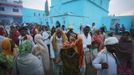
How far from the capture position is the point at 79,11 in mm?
→ 25219

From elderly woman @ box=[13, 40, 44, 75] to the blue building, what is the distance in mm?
17454

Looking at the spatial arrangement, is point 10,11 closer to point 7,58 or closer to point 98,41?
point 98,41

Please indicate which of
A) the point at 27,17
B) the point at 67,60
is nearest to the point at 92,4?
the point at 67,60

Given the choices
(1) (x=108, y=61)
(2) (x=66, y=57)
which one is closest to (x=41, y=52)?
(2) (x=66, y=57)

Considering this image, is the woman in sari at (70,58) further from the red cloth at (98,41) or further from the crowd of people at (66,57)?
the red cloth at (98,41)

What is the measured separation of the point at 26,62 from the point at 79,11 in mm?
21769

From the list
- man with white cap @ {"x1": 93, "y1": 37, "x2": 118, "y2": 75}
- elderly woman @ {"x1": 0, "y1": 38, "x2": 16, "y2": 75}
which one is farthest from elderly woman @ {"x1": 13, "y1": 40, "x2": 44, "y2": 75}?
man with white cap @ {"x1": 93, "y1": 37, "x2": 118, "y2": 75}

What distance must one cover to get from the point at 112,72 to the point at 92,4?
931 inches

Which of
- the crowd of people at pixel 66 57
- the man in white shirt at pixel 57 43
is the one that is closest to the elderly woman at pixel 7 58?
the crowd of people at pixel 66 57

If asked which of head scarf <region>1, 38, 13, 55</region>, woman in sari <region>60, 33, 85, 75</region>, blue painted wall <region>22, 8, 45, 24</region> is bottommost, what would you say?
woman in sari <region>60, 33, 85, 75</region>

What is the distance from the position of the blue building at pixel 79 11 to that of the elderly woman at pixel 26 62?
17454 millimetres

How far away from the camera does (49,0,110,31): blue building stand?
76.3 ft

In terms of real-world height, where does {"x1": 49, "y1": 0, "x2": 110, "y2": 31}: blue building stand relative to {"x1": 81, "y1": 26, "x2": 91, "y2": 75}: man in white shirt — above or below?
above

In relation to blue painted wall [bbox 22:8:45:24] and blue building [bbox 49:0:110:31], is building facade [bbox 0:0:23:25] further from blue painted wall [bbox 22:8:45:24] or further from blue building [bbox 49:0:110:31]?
blue building [bbox 49:0:110:31]
